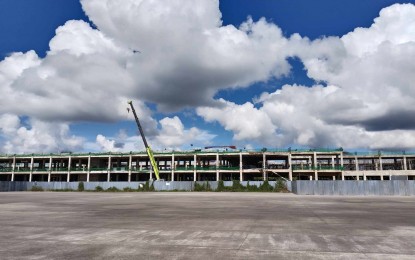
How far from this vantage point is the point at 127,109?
84.1 meters

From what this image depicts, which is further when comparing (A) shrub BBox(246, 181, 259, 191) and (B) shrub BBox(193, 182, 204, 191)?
(B) shrub BBox(193, 182, 204, 191)

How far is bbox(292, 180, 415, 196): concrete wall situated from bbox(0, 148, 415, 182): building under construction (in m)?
29.4

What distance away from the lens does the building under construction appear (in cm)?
8212

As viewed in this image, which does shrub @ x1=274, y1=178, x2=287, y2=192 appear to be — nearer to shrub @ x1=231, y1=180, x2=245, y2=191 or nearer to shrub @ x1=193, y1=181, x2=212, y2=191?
shrub @ x1=231, y1=180, x2=245, y2=191

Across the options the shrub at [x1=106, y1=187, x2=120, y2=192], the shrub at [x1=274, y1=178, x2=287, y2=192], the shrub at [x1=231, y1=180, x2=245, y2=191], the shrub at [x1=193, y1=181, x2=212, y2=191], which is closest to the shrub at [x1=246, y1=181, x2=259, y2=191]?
Result: the shrub at [x1=231, y1=180, x2=245, y2=191]

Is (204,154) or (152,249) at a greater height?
(204,154)

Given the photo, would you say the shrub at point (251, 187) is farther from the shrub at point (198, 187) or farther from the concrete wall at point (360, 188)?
the concrete wall at point (360, 188)

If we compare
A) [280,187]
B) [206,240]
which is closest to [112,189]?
[280,187]

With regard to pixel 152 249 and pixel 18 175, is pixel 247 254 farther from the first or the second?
pixel 18 175

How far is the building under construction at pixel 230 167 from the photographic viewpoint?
8212 centimetres

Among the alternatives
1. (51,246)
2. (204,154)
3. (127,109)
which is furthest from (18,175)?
(51,246)

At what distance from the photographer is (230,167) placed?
82938 millimetres

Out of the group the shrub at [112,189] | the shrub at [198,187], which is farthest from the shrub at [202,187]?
the shrub at [112,189]

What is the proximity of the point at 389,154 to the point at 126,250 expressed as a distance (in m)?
94.7
